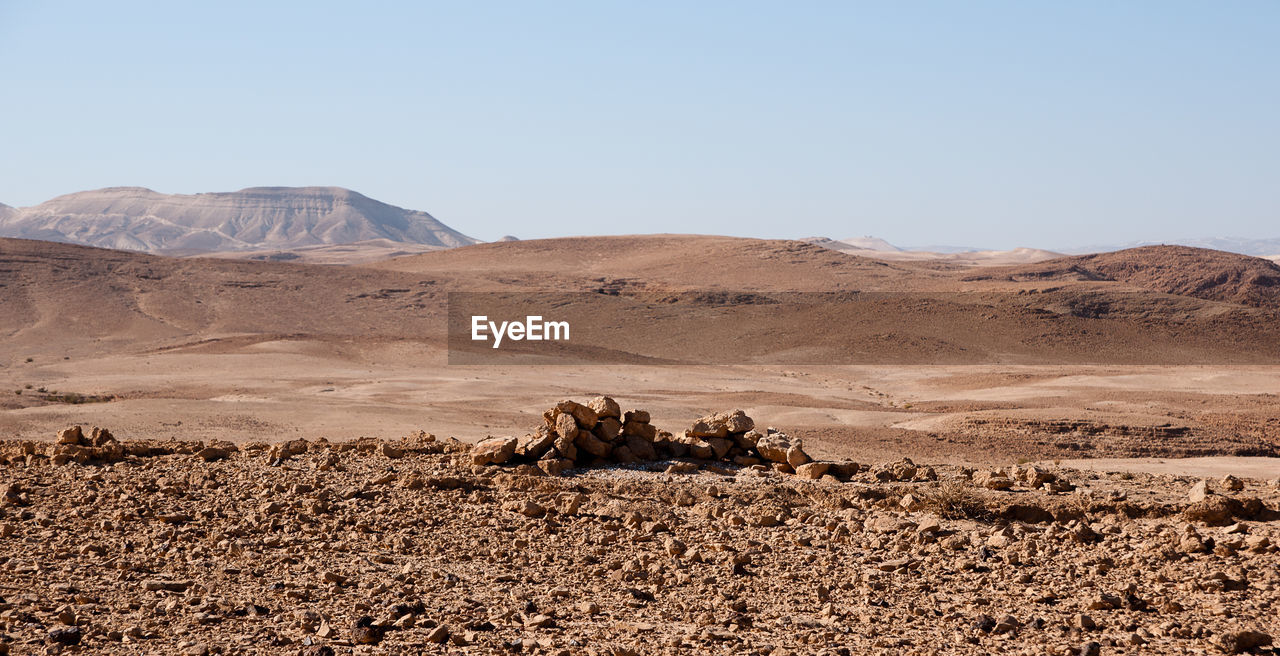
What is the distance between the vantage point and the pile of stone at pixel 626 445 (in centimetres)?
1014

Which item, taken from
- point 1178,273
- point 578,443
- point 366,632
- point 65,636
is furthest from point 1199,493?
point 1178,273

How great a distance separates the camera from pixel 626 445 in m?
10.7

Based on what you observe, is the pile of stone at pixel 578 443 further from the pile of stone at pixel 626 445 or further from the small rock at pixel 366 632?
the small rock at pixel 366 632

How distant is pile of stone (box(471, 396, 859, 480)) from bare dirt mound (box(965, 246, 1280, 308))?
55656 mm

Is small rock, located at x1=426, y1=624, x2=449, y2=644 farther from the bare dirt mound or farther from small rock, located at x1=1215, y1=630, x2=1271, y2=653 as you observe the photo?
the bare dirt mound

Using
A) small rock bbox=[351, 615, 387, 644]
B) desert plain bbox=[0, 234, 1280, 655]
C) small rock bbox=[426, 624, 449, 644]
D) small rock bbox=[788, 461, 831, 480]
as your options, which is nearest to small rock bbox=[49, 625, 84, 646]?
desert plain bbox=[0, 234, 1280, 655]

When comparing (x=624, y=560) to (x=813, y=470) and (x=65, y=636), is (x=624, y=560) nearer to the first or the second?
(x=813, y=470)

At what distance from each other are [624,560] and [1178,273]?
67.9 meters

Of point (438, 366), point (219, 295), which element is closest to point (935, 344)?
point (438, 366)

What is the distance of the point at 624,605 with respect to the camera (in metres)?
6.41

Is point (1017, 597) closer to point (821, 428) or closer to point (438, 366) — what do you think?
point (821, 428)

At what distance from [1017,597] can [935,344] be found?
39.0m

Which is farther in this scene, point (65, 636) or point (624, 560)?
point (624, 560)

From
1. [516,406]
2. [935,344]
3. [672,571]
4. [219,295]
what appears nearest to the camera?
[672,571]
